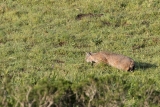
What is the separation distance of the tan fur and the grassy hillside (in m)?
0.09

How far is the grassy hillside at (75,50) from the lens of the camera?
5242 mm

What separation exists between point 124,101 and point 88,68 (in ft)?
10.8

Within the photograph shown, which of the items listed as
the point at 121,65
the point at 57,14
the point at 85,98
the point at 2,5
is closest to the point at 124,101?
the point at 85,98

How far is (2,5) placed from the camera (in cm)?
1238

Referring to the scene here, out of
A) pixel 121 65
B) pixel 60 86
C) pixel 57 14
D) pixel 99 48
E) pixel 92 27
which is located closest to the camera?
pixel 60 86

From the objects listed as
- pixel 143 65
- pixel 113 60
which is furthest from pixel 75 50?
pixel 143 65

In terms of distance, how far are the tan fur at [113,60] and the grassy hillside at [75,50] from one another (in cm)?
9

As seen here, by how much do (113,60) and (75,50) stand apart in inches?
46.4

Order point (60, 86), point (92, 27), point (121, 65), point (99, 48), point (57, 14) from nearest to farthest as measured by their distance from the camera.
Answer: point (60, 86) → point (121, 65) → point (99, 48) → point (92, 27) → point (57, 14)

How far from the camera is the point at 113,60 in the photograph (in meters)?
8.57

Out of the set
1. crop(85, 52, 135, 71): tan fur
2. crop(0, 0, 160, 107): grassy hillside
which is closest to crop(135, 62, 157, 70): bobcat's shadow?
crop(0, 0, 160, 107): grassy hillside

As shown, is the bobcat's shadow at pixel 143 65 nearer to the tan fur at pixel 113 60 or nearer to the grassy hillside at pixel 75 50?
the grassy hillside at pixel 75 50

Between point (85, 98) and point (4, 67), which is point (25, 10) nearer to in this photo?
point (4, 67)

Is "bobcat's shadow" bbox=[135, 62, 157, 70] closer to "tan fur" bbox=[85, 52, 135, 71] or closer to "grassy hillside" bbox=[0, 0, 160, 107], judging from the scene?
"grassy hillside" bbox=[0, 0, 160, 107]
